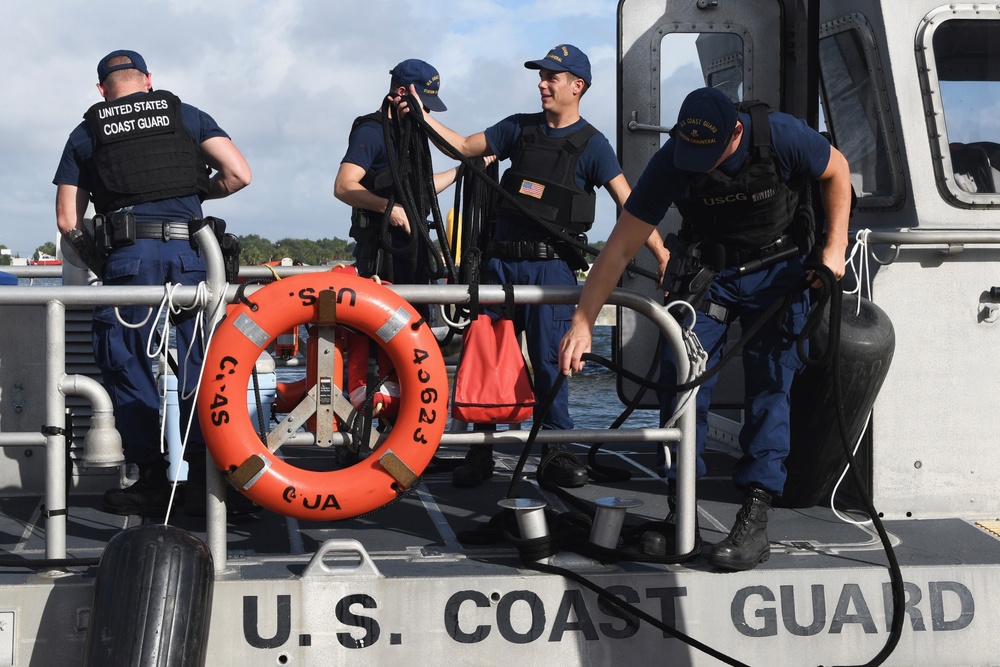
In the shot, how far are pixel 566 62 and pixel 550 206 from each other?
0.60m

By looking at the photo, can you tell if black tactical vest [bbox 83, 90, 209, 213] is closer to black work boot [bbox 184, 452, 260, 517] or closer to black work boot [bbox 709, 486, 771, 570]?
black work boot [bbox 184, 452, 260, 517]

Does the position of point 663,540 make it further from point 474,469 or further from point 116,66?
point 116,66

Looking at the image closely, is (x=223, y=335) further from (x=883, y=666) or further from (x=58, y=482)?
(x=883, y=666)

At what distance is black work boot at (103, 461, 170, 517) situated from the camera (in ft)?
13.3

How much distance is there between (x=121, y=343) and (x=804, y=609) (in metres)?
2.51

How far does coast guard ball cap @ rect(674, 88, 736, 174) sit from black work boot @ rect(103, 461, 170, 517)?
89.2 inches

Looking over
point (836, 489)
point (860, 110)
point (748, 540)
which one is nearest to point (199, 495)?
point (748, 540)

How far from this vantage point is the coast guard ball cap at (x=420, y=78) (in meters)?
4.94

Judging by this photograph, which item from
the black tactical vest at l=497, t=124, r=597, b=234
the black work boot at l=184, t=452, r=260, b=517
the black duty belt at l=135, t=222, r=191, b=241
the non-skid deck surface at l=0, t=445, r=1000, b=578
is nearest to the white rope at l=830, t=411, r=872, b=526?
the non-skid deck surface at l=0, t=445, r=1000, b=578

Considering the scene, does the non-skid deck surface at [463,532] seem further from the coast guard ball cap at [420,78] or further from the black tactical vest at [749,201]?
the coast guard ball cap at [420,78]

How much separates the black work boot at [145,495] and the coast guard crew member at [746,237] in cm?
171

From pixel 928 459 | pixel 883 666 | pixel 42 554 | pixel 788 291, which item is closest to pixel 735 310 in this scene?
pixel 788 291

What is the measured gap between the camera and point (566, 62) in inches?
180

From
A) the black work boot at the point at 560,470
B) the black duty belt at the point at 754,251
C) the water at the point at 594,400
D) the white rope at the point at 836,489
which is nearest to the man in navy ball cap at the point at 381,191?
the black work boot at the point at 560,470
